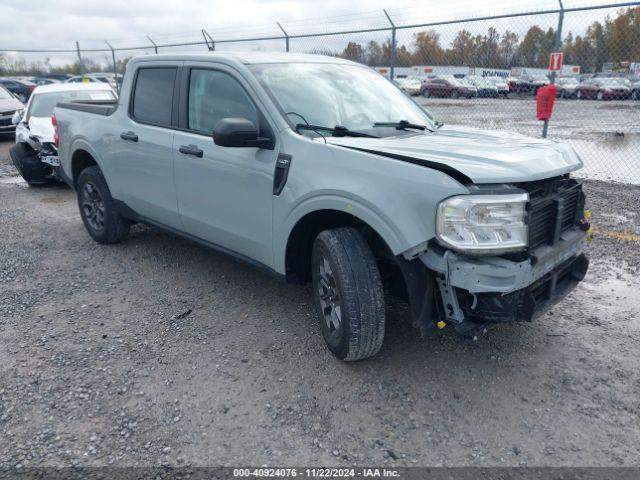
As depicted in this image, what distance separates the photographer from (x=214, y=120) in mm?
3924

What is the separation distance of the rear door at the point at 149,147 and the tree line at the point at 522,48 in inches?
254

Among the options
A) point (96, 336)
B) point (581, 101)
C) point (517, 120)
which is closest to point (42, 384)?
point (96, 336)

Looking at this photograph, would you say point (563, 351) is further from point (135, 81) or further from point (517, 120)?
point (517, 120)

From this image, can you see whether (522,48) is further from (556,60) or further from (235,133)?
(235,133)

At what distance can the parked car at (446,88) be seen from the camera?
17830 mm

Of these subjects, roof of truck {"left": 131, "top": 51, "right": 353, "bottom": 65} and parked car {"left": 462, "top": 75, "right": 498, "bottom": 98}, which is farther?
parked car {"left": 462, "top": 75, "right": 498, "bottom": 98}

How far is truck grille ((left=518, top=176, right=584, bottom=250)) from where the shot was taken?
2854mm

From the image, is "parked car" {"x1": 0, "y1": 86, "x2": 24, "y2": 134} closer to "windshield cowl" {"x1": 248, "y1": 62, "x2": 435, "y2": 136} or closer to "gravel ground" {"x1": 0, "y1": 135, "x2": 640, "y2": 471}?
"gravel ground" {"x1": 0, "y1": 135, "x2": 640, "y2": 471}

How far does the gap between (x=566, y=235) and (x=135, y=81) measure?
3.78m

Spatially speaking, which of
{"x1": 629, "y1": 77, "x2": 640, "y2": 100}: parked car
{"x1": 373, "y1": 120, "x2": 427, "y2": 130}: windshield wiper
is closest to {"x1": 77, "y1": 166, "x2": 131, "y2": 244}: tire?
{"x1": 373, "y1": 120, "x2": 427, "y2": 130}: windshield wiper

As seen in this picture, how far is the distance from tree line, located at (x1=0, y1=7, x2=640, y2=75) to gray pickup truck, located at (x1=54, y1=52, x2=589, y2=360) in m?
6.16

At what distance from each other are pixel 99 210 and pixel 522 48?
28.7ft

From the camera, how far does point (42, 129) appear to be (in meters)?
8.45

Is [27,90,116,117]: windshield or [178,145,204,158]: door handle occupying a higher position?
[27,90,116,117]: windshield
